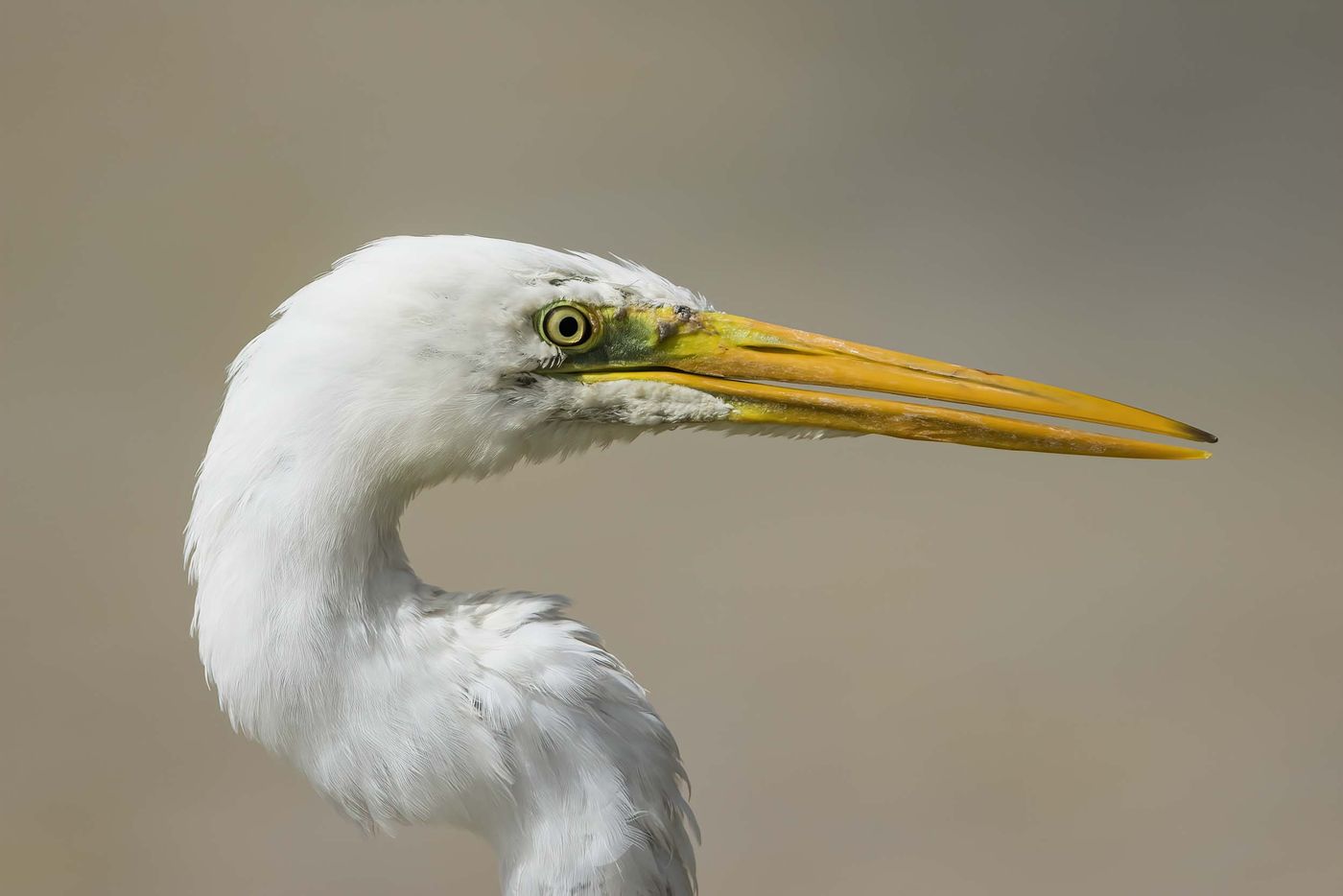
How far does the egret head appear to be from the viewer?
0.87 meters

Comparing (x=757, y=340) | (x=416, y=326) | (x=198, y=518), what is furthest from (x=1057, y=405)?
(x=198, y=518)

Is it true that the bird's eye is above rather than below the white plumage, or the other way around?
above

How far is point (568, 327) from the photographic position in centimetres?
92

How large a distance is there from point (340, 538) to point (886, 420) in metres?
0.43

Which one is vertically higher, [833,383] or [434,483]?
[833,383]

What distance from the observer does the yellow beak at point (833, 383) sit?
37.6 inches

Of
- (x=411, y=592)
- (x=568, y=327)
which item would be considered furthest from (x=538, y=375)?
(x=411, y=592)

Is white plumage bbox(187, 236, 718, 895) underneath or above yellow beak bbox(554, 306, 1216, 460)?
underneath

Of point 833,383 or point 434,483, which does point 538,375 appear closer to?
point 434,483

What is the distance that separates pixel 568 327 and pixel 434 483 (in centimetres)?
16

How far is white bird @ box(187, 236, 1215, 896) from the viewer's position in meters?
0.87

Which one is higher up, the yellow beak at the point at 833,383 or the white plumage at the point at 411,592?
the yellow beak at the point at 833,383

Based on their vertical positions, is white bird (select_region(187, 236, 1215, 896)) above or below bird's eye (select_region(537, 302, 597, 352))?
below

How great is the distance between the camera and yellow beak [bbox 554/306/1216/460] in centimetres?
95
